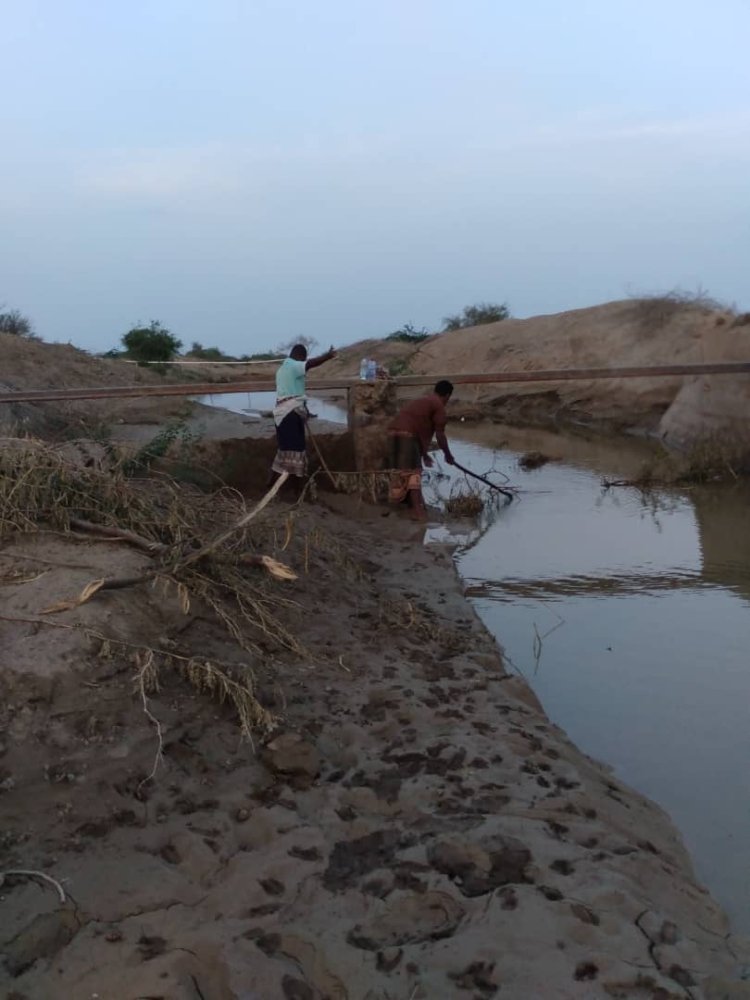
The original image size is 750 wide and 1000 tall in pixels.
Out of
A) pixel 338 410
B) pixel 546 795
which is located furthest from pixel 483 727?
pixel 338 410

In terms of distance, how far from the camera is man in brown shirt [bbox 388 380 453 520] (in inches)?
368

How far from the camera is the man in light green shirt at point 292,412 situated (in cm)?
865

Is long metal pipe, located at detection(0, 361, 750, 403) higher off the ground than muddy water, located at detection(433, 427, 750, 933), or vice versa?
long metal pipe, located at detection(0, 361, 750, 403)

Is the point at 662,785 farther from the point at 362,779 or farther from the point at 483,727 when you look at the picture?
the point at 362,779

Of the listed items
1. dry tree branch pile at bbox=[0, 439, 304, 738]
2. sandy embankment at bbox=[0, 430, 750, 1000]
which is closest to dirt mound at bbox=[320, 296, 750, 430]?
dry tree branch pile at bbox=[0, 439, 304, 738]

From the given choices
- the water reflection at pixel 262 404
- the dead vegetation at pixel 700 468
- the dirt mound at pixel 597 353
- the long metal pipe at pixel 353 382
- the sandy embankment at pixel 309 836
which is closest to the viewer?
the sandy embankment at pixel 309 836

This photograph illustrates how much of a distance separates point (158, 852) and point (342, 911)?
577 mm

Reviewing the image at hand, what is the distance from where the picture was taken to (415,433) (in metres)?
9.51

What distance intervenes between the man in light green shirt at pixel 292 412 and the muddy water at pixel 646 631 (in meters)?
1.56

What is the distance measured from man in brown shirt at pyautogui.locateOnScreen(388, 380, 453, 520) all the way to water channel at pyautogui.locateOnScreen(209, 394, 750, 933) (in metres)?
0.50

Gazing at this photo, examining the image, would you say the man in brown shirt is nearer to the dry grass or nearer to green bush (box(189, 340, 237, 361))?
the dry grass

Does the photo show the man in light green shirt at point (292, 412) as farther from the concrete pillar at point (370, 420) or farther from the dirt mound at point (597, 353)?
the dirt mound at point (597, 353)

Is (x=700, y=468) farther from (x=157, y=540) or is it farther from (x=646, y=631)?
(x=157, y=540)

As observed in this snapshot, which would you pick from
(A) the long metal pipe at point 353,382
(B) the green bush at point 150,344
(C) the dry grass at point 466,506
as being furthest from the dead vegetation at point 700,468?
(B) the green bush at point 150,344
